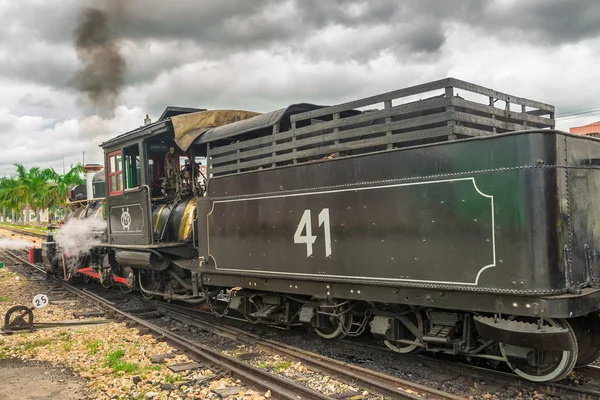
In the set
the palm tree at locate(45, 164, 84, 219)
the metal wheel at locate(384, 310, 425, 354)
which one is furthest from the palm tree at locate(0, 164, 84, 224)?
the metal wheel at locate(384, 310, 425, 354)

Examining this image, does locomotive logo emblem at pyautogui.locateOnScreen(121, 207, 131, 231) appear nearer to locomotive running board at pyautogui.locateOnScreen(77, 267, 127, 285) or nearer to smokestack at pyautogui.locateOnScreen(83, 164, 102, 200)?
locomotive running board at pyautogui.locateOnScreen(77, 267, 127, 285)

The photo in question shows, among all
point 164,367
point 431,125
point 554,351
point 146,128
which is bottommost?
point 164,367

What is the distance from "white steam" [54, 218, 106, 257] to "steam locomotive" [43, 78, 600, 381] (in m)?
5.03

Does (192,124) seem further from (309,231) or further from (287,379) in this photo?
(287,379)

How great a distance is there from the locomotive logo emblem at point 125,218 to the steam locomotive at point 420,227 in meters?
2.37

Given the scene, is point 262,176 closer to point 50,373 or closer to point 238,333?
point 238,333

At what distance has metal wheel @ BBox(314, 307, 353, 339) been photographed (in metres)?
5.84

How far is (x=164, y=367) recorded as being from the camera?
231 inches

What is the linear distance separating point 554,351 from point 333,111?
3177 millimetres

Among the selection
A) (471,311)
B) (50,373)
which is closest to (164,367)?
(50,373)

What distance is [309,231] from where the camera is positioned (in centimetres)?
571

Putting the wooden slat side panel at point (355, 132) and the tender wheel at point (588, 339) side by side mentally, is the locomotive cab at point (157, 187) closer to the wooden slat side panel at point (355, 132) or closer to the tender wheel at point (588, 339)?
the wooden slat side panel at point (355, 132)

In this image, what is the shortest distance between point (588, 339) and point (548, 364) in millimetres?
709

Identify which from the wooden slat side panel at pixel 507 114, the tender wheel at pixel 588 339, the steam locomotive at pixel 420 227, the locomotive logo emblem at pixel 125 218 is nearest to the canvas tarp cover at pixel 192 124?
the steam locomotive at pixel 420 227
